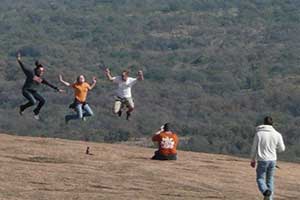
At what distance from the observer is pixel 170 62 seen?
122188mm

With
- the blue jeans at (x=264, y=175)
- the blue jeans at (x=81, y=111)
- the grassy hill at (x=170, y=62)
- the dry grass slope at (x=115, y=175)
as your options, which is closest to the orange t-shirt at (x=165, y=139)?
the dry grass slope at (x=115, y=175)

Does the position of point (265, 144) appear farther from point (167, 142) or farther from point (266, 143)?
point (167, 142)

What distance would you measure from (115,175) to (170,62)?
101 meters

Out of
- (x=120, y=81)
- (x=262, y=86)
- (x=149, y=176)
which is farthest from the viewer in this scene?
(x=262, y=86)

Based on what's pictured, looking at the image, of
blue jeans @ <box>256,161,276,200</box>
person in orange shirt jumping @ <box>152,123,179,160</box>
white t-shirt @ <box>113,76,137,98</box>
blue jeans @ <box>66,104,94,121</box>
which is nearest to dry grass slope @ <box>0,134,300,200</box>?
person in orange shirt jumping @ <box>152,123,179,160</box>

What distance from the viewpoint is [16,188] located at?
1916 cm

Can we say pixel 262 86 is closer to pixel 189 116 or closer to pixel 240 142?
pixel 189 116

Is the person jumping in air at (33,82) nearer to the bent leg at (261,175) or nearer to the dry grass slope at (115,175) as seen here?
the dry grass slope at (115,175)

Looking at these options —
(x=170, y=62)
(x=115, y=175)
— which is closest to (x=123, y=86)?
(x=115, y=175)

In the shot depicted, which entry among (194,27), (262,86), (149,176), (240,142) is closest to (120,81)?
(149,176)

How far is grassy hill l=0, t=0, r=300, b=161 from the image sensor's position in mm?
63594

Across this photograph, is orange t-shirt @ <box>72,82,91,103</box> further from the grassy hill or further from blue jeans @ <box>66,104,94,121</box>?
the grassy hill

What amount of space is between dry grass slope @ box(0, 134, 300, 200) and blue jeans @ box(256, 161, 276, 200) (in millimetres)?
1609

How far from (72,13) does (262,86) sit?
258ft
